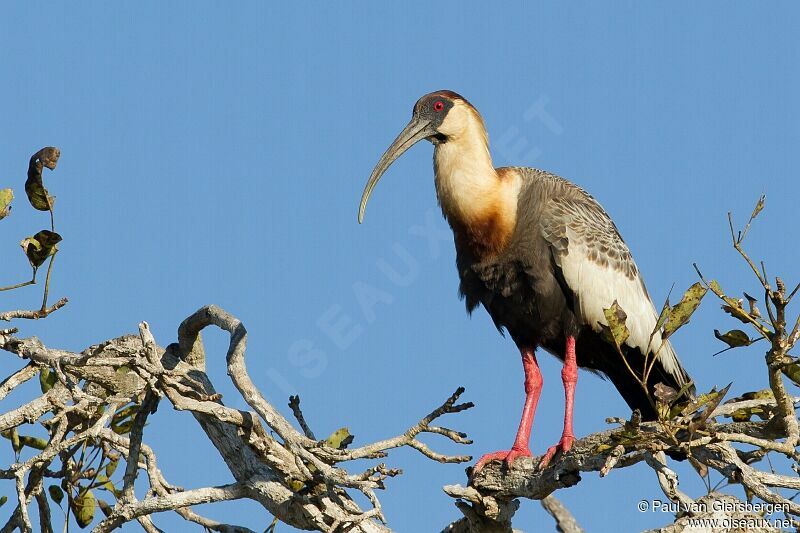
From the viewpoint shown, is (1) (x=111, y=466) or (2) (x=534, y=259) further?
(2) (x=534, y=259)

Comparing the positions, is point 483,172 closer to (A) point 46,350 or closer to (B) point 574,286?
(B) point 574,286

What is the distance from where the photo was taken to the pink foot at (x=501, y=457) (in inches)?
221

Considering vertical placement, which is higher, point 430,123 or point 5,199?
point 430,123

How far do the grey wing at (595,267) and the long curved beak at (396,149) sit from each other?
1.01m

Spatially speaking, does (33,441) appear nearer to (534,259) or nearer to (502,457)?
(502,457)

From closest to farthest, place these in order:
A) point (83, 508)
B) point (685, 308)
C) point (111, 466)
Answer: point (685, 308) → point (83, 508) → point (111, 466)

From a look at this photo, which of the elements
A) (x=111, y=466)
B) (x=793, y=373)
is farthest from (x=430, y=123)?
(x=793, y=373)

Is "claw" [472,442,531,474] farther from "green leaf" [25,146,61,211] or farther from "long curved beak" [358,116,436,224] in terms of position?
"green leaf" [25,146,61,211]

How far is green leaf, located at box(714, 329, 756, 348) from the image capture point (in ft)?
14.3

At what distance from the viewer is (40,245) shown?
476 cm

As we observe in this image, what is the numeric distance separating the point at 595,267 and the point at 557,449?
5.35ft

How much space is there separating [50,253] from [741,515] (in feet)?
10.0

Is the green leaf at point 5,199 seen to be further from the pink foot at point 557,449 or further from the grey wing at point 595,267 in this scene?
the grey wing at point 595,267

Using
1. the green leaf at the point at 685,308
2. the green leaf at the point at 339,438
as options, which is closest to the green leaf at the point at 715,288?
the green leaf at the point at 685,308
